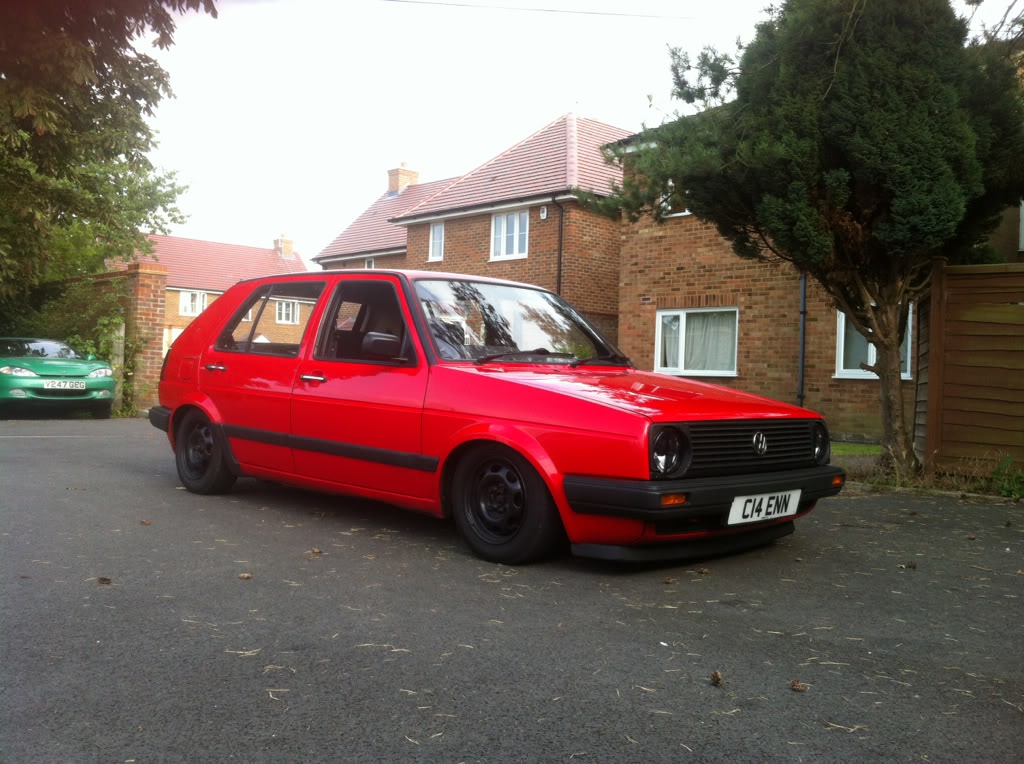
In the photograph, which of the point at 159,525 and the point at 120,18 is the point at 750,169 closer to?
the point at 159,525

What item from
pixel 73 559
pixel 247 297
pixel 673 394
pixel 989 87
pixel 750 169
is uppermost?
pixel 989 87

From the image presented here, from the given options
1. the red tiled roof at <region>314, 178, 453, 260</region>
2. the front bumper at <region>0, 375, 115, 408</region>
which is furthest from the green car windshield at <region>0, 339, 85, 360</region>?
the red tiled roof at <region>314, 178, 453, 260</region>

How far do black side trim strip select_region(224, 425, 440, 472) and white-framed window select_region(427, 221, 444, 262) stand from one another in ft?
67.0

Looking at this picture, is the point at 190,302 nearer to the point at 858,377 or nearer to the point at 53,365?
the point at 53,365

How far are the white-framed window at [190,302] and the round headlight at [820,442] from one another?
175 ft

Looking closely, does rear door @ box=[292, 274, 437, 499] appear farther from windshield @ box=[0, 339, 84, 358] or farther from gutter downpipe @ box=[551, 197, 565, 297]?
gutter downpipe @ box=[551, 197, 565, 297]

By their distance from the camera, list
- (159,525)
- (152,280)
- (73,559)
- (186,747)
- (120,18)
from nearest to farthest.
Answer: (186,747) → (73,559) → (159,525) → (120,18) → (152,280)

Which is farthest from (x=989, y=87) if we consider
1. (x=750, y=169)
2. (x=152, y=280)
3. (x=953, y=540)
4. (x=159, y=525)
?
(x=152, y=280)

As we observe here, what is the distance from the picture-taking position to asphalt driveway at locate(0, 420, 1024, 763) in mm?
2742

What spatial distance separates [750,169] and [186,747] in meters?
7.06

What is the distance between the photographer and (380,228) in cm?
3422

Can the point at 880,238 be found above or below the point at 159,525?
above

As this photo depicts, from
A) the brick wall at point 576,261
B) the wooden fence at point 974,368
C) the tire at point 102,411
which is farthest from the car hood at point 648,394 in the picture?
the brick wall at point 576,261

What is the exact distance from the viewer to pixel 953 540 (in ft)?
20.1
